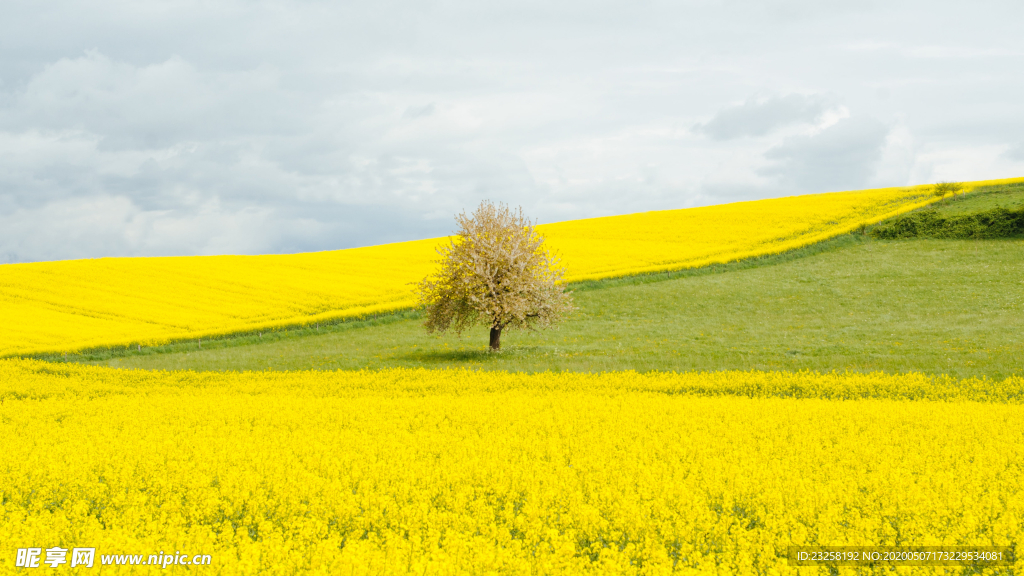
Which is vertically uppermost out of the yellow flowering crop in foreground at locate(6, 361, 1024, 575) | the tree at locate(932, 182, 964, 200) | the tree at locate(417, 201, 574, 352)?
the tree at locate(932, 182, 964, 200)

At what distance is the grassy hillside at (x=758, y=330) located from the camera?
24.4 m

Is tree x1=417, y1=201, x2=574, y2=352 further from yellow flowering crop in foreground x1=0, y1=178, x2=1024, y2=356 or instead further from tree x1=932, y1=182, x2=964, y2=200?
tree x1=932, y1=182, x2=964, y2=200

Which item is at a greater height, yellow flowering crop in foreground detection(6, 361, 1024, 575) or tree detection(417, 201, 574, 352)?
tree detection(417, 201, 574, 352)

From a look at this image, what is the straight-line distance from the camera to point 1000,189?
59.5 m

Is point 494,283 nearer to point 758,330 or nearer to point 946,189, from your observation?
point 758,330

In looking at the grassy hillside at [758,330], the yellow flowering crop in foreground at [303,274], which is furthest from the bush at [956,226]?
the yellow flowering crop in foreground at [303,274]

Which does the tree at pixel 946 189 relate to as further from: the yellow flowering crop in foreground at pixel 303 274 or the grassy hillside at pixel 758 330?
the grassy hillside at pixel 758 330

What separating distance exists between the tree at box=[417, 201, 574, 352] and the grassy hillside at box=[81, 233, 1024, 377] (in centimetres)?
155

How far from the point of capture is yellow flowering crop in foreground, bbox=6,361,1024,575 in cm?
713

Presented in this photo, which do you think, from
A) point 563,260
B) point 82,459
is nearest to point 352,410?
point 82,459

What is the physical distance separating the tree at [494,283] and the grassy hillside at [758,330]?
1.55 m

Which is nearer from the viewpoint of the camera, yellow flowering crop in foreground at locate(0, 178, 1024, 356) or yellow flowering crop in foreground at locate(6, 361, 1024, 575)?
yellow flowering crop in foreground at locate(6, 361, 1024, 575)

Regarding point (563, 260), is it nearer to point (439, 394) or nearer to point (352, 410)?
point (439, 394)

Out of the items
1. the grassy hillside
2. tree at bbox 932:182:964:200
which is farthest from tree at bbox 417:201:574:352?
tree at bbox 932:182:964:200
